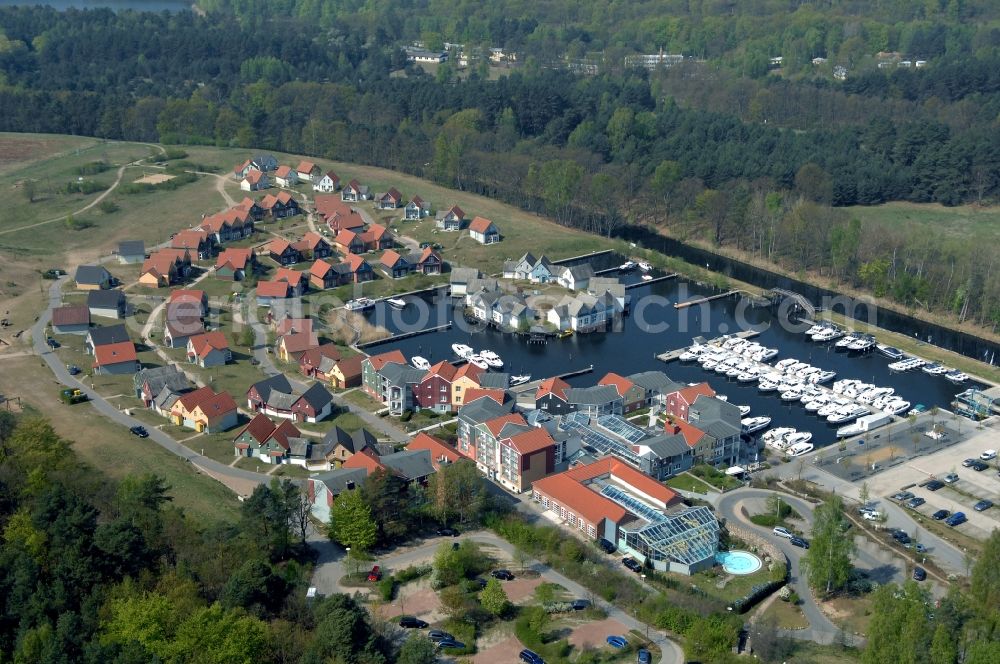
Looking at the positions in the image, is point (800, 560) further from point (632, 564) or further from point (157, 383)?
point (157, 383)

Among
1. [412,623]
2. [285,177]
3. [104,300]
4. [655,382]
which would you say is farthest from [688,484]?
[285,177]

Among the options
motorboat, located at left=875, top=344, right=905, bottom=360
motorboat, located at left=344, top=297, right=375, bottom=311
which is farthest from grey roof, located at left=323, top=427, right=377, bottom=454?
motorboat, located at left=875, top=344, right=905, bottom=360

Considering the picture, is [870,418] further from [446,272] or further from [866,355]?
[446,272]

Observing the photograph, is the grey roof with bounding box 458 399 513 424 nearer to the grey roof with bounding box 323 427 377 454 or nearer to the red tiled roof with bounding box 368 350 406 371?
the grey roof with bounding box 323 427 377 454

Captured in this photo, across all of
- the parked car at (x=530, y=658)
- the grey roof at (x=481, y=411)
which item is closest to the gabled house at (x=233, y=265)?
the grey roof at (x=481, y=411)

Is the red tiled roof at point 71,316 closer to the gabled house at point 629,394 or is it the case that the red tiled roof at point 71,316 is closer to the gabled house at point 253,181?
the gabled house at point 629,394
